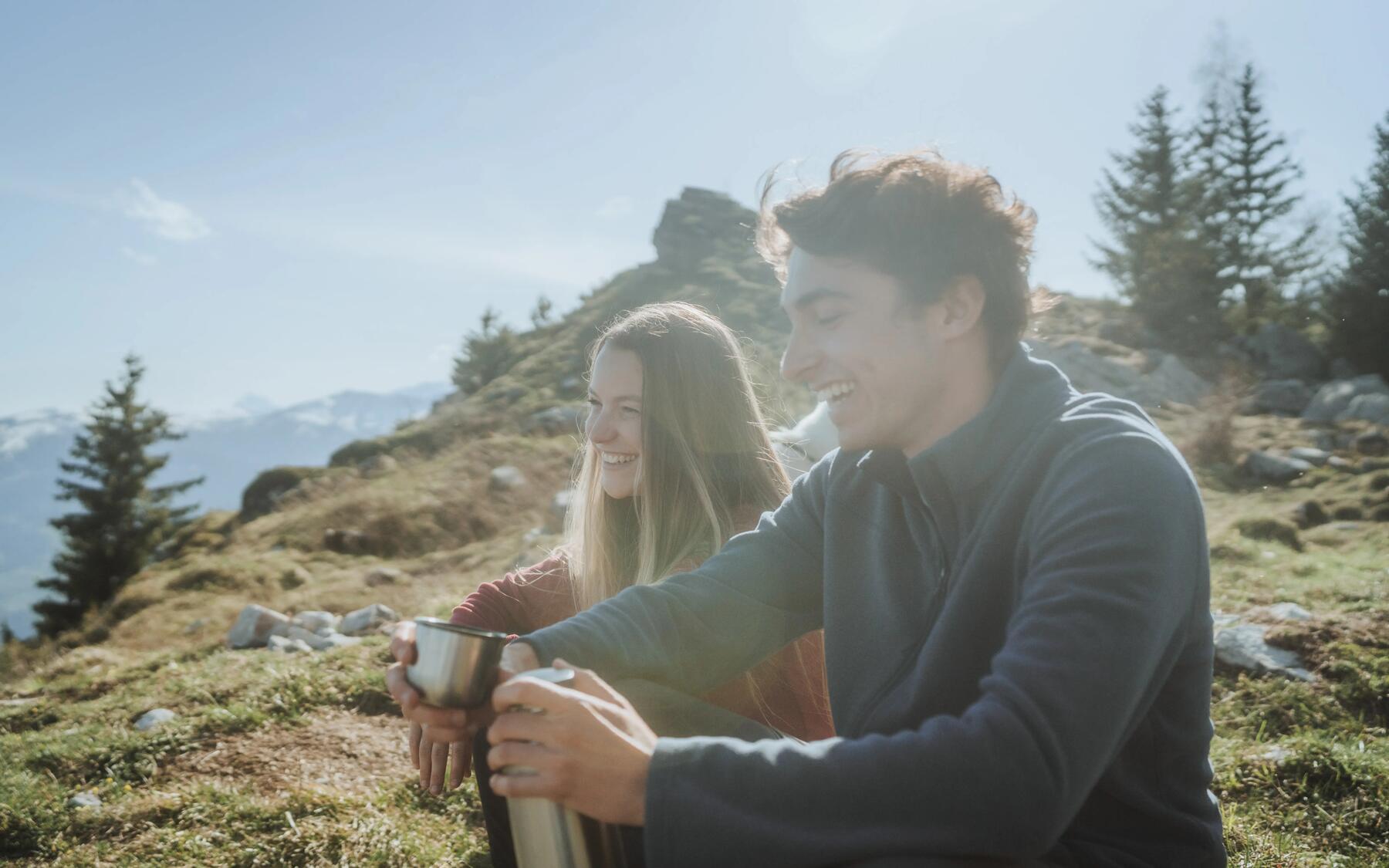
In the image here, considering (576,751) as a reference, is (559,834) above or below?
below

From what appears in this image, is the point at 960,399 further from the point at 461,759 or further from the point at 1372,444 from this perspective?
the point at 1372,444

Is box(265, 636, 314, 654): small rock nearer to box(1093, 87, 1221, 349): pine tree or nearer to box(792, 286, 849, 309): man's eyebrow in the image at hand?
box(792, 286, 849, 309): man's eyebrow

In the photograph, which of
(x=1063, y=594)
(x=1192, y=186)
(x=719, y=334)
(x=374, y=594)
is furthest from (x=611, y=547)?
(x=1192, y=186)

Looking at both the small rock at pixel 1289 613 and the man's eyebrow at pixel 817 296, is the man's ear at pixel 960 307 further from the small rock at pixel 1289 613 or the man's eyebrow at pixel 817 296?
the small rock at pixel 1289 613

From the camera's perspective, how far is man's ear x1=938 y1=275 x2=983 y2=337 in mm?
1850

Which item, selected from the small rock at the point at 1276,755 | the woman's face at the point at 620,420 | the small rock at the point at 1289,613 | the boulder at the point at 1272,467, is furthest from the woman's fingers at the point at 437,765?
the boulder at the point at 1272,467

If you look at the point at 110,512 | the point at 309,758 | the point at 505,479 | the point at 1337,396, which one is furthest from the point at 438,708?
the point at 110,512

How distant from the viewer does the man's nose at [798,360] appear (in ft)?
6.18

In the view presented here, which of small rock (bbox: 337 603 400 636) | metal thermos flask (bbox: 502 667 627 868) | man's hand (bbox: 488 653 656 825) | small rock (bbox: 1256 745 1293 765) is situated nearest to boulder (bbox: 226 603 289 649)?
small rock (bbox: 337 603 400 636)

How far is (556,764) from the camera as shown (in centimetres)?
129

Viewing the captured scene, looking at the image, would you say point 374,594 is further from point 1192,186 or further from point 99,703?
point 1192,186

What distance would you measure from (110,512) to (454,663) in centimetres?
3354

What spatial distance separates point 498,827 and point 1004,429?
1.46 meters

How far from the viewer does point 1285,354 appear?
24547mm
